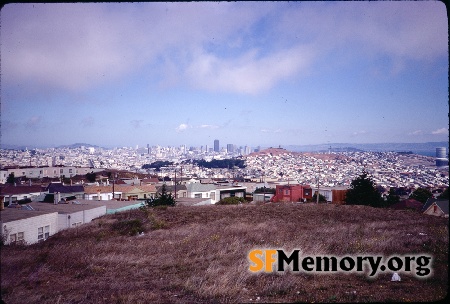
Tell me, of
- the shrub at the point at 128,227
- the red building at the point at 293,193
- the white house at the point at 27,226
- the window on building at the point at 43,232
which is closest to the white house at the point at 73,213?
the white house at the point at 27,226

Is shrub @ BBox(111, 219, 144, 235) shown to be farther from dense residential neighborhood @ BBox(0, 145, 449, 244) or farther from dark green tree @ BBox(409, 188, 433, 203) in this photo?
dark green tree @ BBox(409, 188, 433, 203)

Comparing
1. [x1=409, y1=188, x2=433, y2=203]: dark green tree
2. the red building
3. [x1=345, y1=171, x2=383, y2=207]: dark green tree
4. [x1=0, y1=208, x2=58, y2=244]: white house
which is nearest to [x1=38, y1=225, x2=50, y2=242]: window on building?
[x1=0, y1=208, x2=58, y2=244]: white house

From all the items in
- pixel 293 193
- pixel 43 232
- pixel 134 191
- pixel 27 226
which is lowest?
pixel 293 193

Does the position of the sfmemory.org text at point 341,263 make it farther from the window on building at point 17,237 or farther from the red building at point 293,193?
the red building at point 293,193

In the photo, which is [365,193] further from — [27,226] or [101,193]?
[101,193]

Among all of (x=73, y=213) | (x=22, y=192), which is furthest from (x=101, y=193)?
(x=73, y=213)

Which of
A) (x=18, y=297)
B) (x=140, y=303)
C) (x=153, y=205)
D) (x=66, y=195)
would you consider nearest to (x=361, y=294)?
(x=140, y=303)

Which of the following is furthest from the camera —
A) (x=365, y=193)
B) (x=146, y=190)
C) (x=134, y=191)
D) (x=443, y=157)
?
(x=146, y=190)
